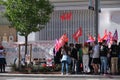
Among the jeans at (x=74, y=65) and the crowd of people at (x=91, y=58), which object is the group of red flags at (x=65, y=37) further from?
the jeans at (x=74, y=65)

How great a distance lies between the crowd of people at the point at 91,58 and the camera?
23.4m

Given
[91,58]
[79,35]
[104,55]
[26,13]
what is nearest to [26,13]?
[26,13]

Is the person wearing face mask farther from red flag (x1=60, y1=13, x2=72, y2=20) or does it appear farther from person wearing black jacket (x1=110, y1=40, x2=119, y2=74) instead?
red flag (x1=60, y1=13, x2=72, y2=20)

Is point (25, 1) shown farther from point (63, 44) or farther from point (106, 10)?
point (106, 10)

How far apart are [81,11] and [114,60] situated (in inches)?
403

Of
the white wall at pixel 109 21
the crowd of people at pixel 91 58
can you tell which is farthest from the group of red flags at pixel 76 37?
the crowd of people at pixel 91 58

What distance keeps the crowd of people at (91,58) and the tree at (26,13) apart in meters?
2.83

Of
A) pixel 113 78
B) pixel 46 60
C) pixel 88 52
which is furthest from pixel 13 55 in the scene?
pixel 113 78

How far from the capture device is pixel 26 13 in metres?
25.9

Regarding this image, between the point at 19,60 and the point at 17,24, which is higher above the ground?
the point at 17,24

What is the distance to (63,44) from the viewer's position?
25281mm

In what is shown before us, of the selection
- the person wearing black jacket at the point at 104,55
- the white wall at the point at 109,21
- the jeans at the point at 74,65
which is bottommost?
the jeans at the point at 74,65

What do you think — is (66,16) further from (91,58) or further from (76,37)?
(91,58)

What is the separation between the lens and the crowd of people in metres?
23.4
